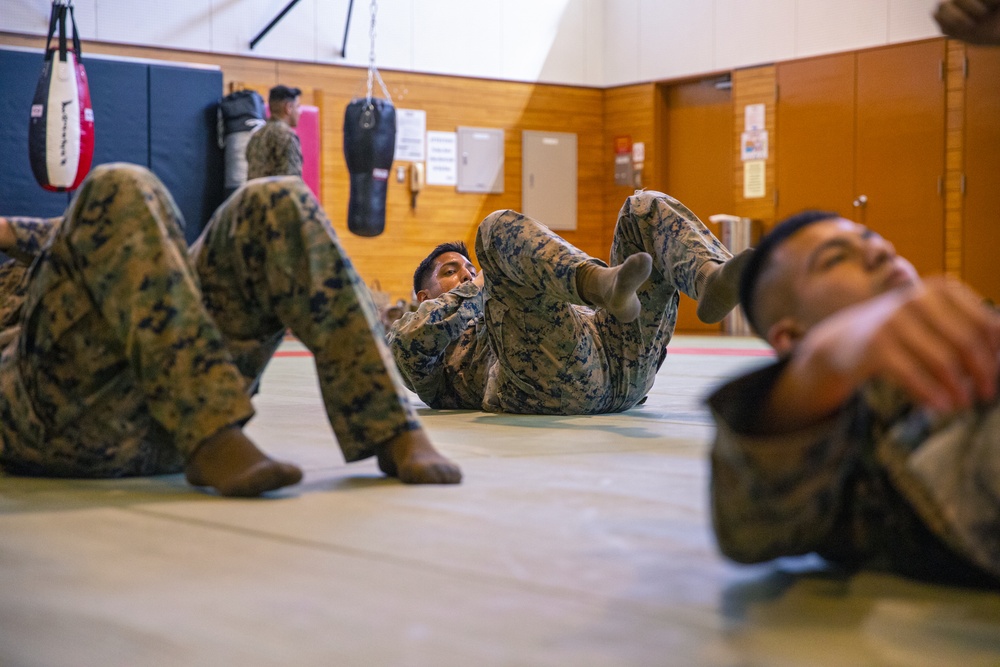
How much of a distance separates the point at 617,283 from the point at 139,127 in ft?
22.1

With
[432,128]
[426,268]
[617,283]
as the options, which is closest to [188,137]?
[432,128]

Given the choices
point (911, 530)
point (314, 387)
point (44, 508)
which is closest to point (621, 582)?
point (911, 530)

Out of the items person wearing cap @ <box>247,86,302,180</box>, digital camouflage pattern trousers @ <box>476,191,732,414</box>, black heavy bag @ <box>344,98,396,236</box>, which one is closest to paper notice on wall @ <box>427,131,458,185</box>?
black heavy bag @ <box>344,98,396,236</box>

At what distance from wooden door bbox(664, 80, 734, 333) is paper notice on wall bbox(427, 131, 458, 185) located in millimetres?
1902

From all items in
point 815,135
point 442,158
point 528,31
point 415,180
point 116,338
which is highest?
point 528,31

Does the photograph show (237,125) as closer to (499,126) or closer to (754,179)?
(499,126)

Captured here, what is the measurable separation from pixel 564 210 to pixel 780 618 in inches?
377

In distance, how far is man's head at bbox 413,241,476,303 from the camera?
3.56 meters

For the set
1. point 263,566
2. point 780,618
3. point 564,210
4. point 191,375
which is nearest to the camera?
point 780,618

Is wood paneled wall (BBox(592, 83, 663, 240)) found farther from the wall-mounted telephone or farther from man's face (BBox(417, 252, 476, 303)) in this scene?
man's face (BBox(417, 252, 476, 303))

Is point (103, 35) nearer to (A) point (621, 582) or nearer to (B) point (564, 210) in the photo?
(B) point (564, 210)

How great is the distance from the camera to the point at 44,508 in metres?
1.62

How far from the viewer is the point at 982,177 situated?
813cm

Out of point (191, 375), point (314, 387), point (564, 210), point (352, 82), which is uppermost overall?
point (352, 82)
